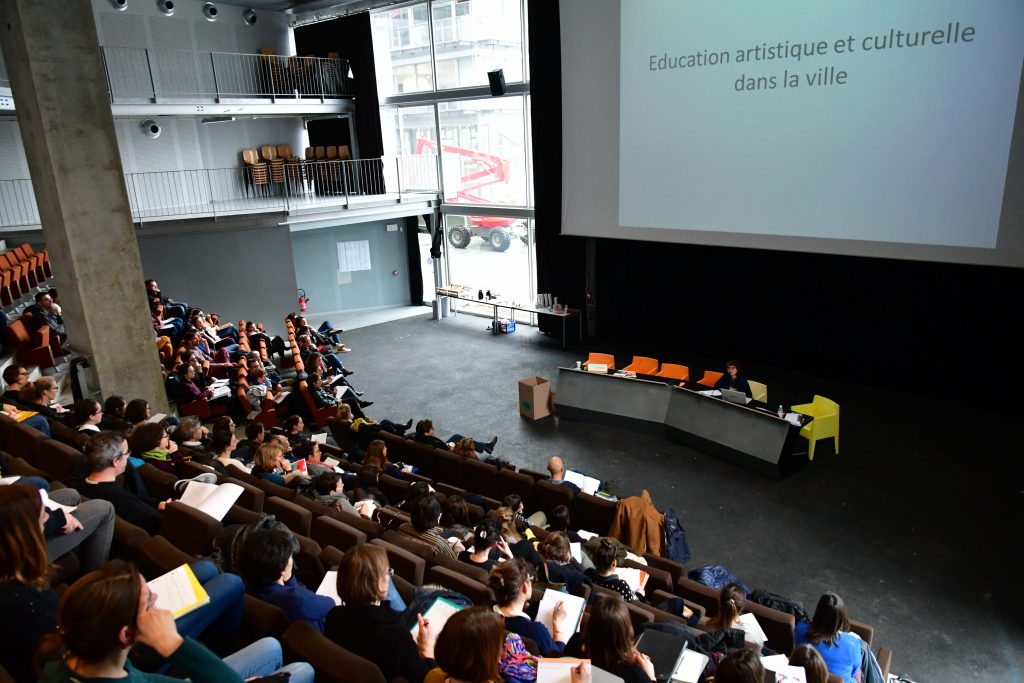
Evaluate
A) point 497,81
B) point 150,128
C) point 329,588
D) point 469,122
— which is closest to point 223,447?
point 329,588

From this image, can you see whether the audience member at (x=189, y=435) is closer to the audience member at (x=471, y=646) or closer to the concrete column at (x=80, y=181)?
the concrete column at (x=80, y=181)

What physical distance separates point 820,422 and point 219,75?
15.1 metres

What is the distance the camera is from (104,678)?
1858mm

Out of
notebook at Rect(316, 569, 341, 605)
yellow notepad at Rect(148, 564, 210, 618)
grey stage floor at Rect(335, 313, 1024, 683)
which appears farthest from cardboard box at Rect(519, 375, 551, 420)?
yellow notepad at Rect(148, 564, 210, 618)

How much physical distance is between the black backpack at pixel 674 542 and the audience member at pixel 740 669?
3850 millimetres

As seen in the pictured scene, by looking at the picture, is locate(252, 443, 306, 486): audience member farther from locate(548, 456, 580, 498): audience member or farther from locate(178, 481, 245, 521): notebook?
locate(548, 456, 580, 498): audience member

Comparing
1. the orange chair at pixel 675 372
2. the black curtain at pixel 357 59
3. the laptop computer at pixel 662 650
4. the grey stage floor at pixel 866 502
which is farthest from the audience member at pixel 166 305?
the laptop computer at pixel 662 650

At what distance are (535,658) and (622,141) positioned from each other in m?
9.61

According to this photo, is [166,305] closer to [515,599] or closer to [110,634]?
[515,599]

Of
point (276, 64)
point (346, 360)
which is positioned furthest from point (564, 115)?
point (276, 64)

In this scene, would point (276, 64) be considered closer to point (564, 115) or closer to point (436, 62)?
point (436, 62)

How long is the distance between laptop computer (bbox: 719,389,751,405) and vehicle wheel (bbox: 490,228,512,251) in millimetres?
8031

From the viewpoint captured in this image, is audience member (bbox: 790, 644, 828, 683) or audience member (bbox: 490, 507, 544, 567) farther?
audience member (bbox: 490, 507, 544, 567)

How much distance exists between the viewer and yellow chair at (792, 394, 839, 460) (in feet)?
27.3
